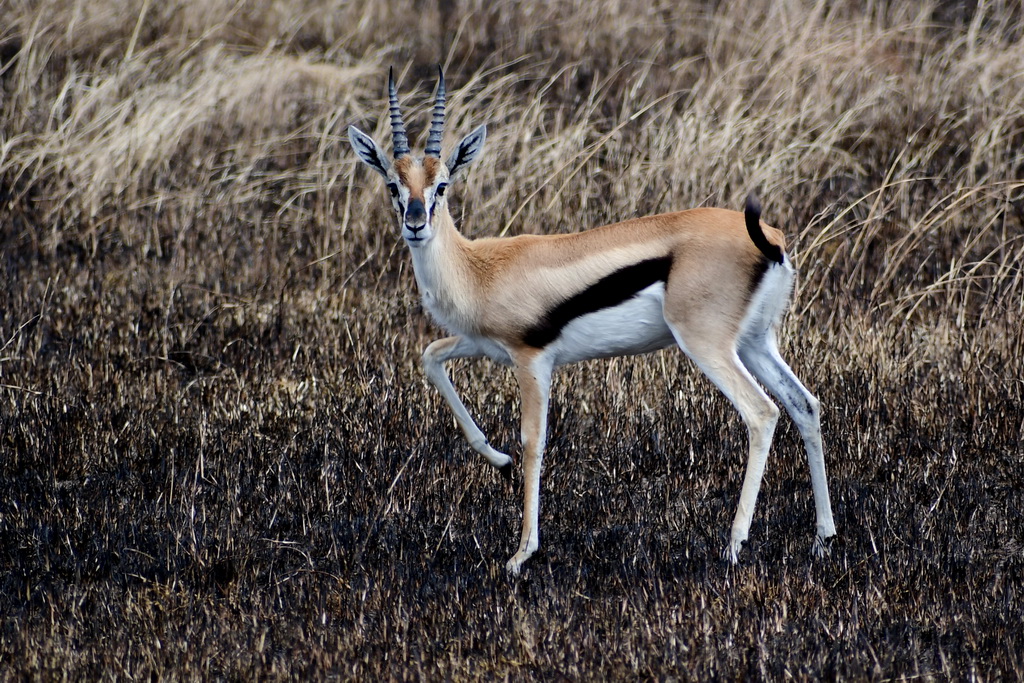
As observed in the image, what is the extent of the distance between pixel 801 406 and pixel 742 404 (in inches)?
14.2

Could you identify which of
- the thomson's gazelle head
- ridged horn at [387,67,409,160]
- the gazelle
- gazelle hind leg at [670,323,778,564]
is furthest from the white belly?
ridged horn at [387,67,409,160]

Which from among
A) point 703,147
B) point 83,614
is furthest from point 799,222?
point 83,614

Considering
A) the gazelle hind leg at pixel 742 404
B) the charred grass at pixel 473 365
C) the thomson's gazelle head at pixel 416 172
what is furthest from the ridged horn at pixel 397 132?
the charred grass at pixel 473 365

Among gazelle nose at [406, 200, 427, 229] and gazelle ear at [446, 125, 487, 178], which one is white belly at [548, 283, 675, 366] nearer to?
gazelle nose at [406, 200, 427, 229]

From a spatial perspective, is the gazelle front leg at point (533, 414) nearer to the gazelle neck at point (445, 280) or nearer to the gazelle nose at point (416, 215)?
the gazelle neck at point (445, 280)

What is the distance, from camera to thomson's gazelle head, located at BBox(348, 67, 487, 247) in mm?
4535

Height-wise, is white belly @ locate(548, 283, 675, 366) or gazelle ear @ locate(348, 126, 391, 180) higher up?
gazelle ear @ locate(348, 126, 391, 180)

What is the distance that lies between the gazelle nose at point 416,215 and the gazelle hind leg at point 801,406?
1.28m

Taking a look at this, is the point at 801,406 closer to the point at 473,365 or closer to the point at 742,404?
the point at 742,404

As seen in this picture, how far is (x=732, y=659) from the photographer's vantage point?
12.2 ft

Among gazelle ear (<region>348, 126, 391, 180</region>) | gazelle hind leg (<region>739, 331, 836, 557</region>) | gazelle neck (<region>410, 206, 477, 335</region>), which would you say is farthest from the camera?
gazelle ear (<region>348, 126, 391, 180</region>)

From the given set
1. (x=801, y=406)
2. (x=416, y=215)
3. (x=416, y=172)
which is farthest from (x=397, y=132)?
(x=801, y=406)

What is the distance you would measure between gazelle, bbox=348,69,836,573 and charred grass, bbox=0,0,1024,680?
364 millimetres

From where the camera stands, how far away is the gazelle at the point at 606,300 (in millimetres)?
4453
